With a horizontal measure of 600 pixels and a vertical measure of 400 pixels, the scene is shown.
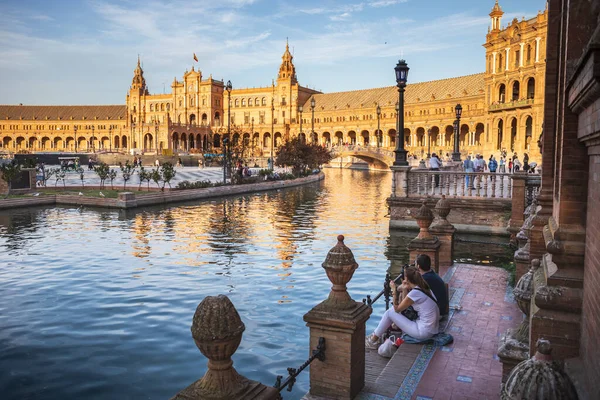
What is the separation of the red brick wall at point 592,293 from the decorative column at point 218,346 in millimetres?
2325

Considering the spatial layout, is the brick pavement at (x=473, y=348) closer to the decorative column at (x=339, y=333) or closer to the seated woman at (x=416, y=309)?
the seated woman at (x=416, y=309)

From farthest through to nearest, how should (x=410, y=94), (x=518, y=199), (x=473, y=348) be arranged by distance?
1. (x=410, y=94)
2. (x=518, y=199)
3. (x=473, y=348)

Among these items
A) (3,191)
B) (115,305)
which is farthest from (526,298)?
(3,191)

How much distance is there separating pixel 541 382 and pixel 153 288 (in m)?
9.61

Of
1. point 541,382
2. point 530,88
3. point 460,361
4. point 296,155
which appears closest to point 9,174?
point 296,155

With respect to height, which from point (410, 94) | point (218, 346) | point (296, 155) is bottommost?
point (218, 346)

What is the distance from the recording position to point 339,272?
5727 mm

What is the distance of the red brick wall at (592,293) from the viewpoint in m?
3.85

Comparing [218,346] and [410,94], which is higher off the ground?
[410,94]

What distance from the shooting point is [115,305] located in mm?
10570

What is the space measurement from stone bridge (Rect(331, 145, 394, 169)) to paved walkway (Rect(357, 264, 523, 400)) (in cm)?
6071

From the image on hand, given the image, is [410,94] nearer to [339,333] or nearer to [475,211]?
[475,211]

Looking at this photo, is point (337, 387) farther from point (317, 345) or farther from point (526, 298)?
point (526, 298)

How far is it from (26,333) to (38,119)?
14185 centimetres
